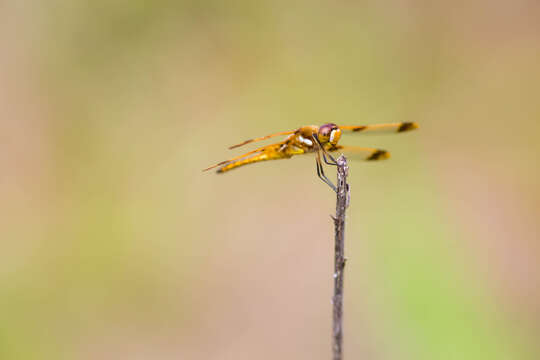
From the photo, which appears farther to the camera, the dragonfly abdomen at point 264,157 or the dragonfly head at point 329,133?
the dragonfly abdomen at point 264,157

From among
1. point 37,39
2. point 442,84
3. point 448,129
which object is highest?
point 37,39

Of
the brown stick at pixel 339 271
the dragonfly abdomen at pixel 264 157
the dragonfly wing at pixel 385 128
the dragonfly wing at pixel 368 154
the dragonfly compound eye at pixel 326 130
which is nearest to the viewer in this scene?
the brown stick at pixel 339 271

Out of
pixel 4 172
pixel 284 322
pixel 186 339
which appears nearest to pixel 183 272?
pixel 186 339

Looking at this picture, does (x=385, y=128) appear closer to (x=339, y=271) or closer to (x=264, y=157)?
(x=264, y=157)

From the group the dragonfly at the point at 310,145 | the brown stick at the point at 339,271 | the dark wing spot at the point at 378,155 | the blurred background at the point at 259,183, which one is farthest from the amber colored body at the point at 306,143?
the blurred background at the point at 259,183

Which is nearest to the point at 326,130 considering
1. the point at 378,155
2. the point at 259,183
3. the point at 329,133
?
the point at 329,133

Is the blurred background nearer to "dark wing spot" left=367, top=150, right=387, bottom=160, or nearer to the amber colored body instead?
"dark wing spot" left=367, top=150, right=387, bottom=160

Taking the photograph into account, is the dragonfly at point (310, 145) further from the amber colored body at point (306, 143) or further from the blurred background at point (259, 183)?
the blurred background at point (259, 183)

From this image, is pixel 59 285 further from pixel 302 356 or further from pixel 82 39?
pixel 82 39
